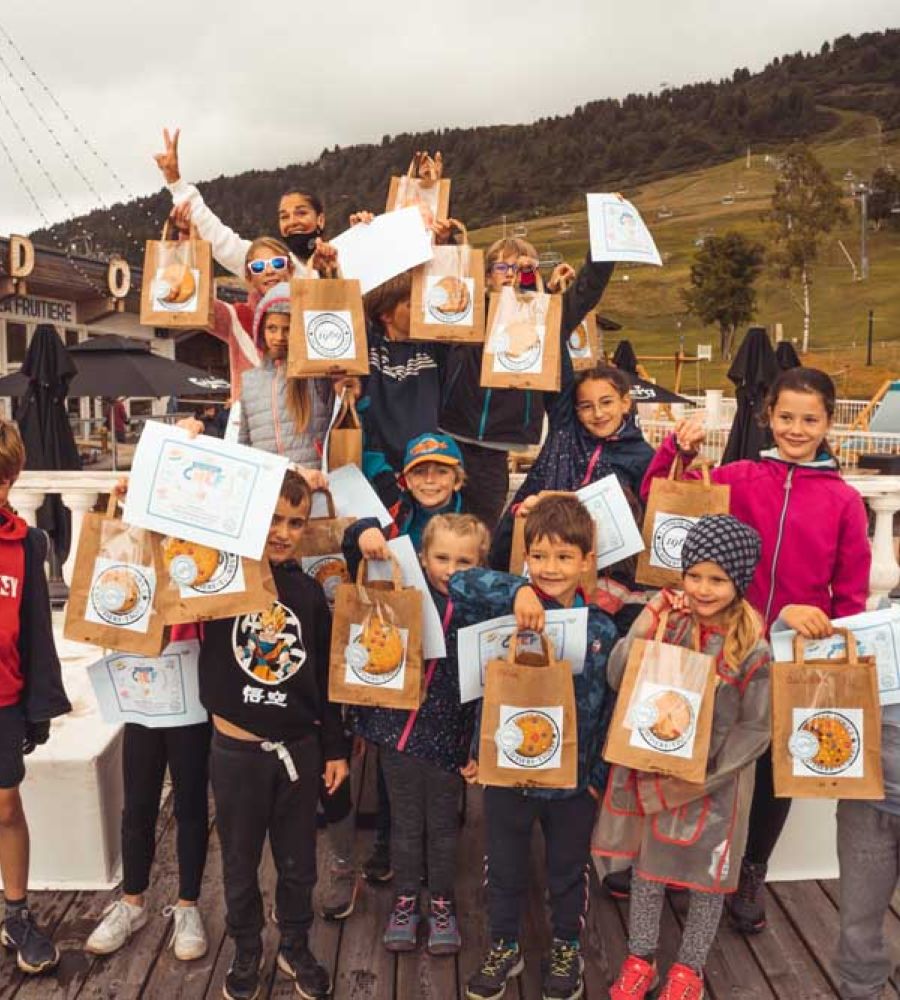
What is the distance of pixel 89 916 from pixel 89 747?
0.55 meters

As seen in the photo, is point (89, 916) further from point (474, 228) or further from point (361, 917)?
point (474, 228)

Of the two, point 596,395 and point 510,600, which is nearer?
point 510,600

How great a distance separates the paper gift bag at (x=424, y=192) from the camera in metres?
3.12

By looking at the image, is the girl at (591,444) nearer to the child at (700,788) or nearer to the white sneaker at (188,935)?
the child at (700,788)

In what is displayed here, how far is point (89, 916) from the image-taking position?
284cm

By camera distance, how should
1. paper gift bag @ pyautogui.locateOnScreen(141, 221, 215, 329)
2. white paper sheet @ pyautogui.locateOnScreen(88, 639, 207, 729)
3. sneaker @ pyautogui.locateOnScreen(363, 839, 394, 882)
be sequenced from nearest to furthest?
1. white paper sheet @ pyautogui.locateOnScreen(88, 639, 207, 729)
2. paper gift bag @ pyautogui.locateOnScreen(141, 221, 215, 329)
3. sneaker @ pyautogui.locateOnScreen(363, 839, 394, 882)

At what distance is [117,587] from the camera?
7.61ft

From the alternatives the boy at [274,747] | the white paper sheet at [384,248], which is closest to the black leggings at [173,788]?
the boy at [274,747]

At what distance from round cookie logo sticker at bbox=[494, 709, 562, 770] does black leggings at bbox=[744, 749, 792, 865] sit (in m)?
0.96

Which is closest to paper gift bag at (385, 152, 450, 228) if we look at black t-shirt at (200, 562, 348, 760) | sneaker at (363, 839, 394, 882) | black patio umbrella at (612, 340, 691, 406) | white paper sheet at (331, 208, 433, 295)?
white paper sheet at (331, 208, 433, 295)

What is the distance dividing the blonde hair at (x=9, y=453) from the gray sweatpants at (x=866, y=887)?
2.55 meters

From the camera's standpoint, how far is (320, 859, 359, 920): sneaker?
2.83 m

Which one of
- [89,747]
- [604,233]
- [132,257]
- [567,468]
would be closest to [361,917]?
[89,747]

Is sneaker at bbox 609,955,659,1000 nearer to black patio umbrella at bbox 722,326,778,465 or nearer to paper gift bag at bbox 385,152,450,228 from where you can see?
paper gift bag at bbox 385,152,450,228
